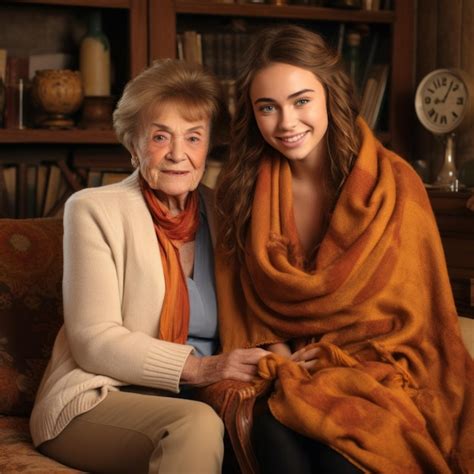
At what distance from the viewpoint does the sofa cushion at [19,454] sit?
6.23 ft

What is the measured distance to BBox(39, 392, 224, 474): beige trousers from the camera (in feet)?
5.66

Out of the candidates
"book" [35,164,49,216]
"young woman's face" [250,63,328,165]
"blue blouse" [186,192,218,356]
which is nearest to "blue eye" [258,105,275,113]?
"young woman's face" [250,63,328,165]

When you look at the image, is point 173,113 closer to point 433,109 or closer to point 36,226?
point 36,226

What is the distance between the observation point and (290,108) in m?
2.00

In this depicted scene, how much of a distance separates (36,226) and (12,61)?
45.1 inches

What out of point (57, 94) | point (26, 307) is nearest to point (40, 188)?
point (57, 94)

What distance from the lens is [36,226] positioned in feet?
7.80

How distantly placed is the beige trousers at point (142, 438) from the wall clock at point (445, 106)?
168cm

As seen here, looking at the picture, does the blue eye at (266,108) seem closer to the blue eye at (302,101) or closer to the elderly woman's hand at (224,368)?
the blue eye at (302,101)

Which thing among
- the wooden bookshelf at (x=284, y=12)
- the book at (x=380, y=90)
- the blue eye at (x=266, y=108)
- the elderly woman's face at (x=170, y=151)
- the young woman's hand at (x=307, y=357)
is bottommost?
the young woman's hand at (x=307, y=357)

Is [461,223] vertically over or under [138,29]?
under

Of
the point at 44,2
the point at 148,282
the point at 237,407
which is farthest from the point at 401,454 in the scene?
the point at 44,2

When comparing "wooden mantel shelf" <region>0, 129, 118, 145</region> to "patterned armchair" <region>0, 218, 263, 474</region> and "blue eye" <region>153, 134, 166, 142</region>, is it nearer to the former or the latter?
"patterned armchair" <region>0, 218, 263, 474</region>

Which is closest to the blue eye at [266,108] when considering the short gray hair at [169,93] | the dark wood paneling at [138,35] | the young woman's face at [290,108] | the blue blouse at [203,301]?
the young woman's face at [290,108]
